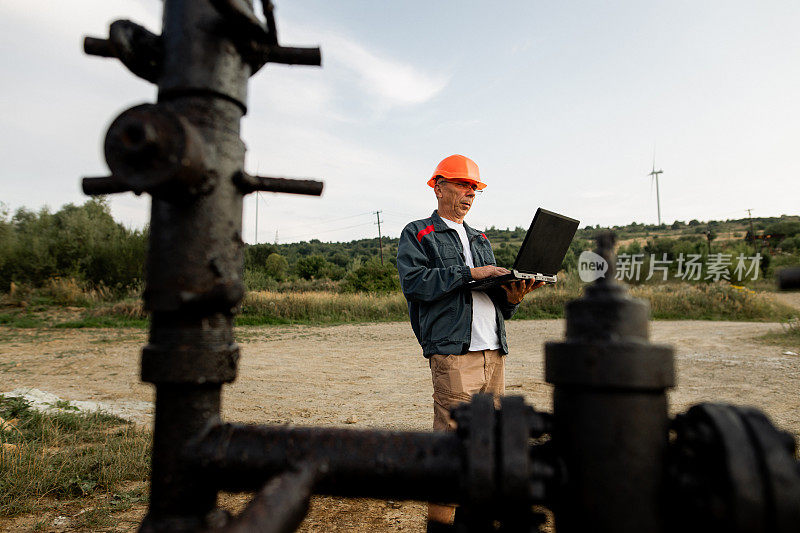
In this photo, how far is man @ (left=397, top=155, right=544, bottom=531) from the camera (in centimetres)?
298

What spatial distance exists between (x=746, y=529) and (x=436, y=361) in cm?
246

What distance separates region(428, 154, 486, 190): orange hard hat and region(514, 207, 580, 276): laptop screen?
549mm

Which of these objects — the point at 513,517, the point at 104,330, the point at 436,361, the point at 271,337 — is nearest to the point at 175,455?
the point at 513,517

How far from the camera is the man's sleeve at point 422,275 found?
2.98 meters

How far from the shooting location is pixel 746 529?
0.61 metres

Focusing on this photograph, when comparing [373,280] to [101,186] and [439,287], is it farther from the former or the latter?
[101,186]

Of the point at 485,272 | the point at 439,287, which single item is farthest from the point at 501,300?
the point at 439,287

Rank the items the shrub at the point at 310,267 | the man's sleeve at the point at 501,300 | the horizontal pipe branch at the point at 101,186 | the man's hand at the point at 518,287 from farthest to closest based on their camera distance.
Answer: the shrub at the point at 310,267
the man's sleeve at the point at 501,300
the man's hand at the point at 518,287
the horizontal pipe branch at the point at 101,186

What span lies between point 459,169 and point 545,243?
0.79m

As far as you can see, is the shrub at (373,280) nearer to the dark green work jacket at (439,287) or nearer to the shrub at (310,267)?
the shrub at (310,267)

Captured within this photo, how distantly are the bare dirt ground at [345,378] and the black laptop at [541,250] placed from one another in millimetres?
1633

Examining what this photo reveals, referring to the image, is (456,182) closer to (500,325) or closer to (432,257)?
(432,257)

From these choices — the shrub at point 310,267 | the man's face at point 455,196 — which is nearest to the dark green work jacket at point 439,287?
the man's face at point 455,196

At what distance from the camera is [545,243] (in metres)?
3.18
